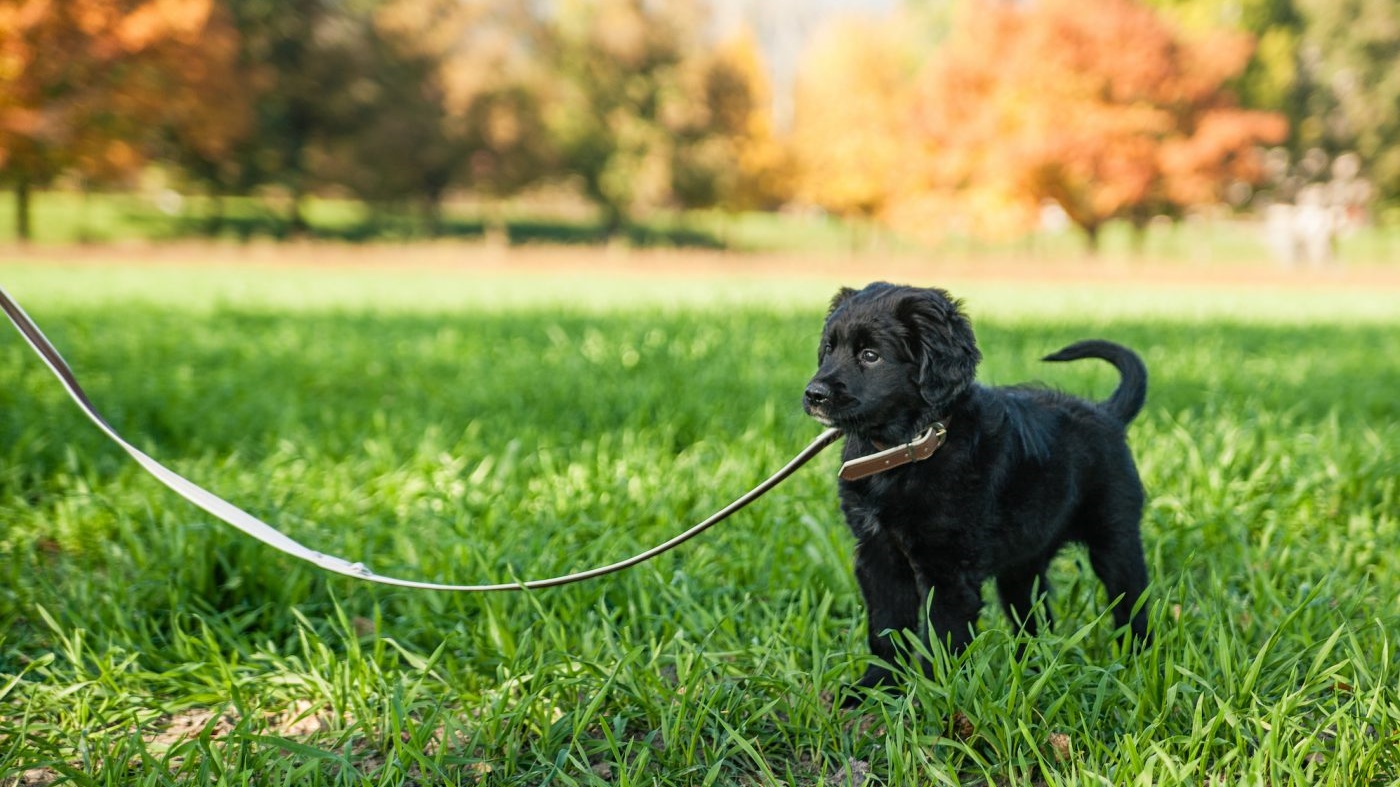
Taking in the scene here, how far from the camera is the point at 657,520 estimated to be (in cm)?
387

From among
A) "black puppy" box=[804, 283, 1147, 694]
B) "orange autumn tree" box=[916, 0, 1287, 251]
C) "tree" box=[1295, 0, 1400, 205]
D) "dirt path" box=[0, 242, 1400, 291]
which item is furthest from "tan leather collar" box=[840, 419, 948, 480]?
"tree" box=[1295, 0, 1400, 205]

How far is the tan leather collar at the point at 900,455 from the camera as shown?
7.59ft

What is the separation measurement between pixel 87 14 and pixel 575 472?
2569cm

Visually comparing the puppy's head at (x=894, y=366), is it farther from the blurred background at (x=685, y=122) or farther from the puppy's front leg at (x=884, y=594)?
the blurred background at (x=685, y=122)

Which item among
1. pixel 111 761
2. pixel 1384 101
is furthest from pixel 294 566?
pixel 1384 101

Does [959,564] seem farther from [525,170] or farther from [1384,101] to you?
[1384,101]

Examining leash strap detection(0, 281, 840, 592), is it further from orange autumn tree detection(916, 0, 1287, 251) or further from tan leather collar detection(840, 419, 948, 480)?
orange autumn tree detection(916, 0, 1287, 251)

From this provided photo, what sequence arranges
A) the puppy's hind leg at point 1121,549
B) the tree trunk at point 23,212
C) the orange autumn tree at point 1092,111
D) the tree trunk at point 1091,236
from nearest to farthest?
the puppy's hind leg at point 1121,549, the tree trunk at point 23,212, the orange autumn tree at point 1092,111, the tree trunk at point 1091,236

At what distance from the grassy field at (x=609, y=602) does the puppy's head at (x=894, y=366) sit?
59 centimetres

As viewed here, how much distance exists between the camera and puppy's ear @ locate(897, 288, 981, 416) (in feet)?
7.67

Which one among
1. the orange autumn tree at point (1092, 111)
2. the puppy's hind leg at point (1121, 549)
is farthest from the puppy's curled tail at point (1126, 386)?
the orange autumn tree at point (1092, 111)

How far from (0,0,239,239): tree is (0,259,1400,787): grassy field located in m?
20.5

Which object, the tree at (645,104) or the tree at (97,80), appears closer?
the tree at (97,80)

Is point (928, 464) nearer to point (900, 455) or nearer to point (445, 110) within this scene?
point (900, 455)
